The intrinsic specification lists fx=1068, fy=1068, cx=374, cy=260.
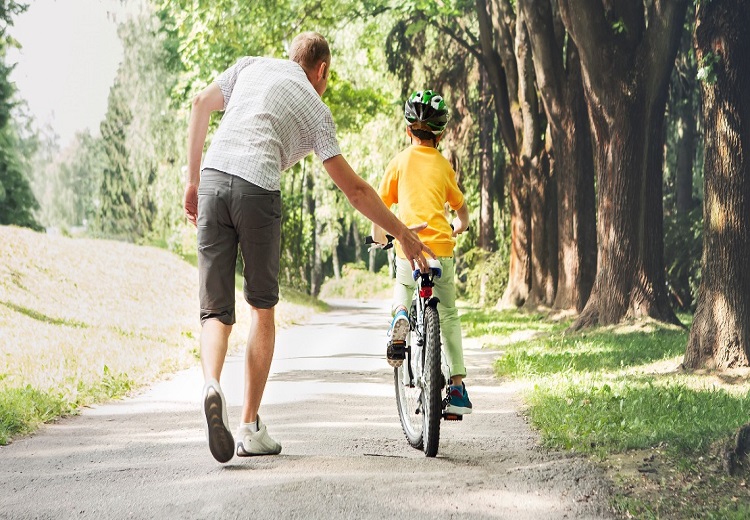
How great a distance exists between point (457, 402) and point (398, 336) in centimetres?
51

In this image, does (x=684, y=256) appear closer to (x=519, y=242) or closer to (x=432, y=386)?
(x=519, y=242)

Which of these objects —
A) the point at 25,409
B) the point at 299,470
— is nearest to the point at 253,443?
the point at 299,470

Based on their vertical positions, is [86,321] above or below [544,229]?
below

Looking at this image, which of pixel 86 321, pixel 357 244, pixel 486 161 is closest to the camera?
pixel 86 321

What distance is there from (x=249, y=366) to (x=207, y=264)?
0.60 metres

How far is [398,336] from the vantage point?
20.1 feet

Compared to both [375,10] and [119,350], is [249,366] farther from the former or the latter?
[375,10]

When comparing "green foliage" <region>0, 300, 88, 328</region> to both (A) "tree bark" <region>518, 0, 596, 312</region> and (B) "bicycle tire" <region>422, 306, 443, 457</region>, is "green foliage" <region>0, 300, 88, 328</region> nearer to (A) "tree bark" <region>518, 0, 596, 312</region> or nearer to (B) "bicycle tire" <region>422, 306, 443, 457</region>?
(A) "tree bark" <region>518, 0, 596, 312</region>

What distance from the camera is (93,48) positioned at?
41562 mm

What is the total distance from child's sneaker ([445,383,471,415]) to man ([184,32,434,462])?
856 mm

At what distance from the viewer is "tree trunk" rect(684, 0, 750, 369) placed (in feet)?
32.3

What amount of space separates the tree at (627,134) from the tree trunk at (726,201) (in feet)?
10.8

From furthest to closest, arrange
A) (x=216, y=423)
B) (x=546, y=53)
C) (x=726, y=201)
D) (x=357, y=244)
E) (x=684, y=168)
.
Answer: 1. (x=357, y=244)
2. (x=684, y=168)
3. (x=546, y=53)
4. (x=726, y=201)
5. (x=216, y=423)

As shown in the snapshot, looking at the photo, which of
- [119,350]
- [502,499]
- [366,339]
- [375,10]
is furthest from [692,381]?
[375,10]
